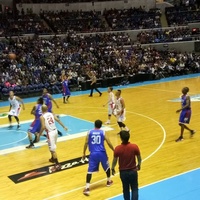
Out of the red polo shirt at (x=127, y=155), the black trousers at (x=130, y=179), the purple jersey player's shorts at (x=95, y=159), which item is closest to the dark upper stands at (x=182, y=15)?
the purple jersey player's shorts at (x=95, y=159)

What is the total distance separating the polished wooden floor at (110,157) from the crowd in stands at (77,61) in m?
6.20

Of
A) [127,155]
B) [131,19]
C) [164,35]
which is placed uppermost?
[131,19]

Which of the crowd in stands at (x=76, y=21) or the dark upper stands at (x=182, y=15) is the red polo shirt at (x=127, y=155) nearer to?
the crowd in stands at (x=76, y=21)

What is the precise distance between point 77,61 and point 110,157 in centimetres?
1760

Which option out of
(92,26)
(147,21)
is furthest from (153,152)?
(147,21)

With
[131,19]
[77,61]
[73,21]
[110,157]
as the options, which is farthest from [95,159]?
[131,19]

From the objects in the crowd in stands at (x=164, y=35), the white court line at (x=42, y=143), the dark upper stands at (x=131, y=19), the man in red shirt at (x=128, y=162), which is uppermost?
the dark upper stands at (x=131, y=19)

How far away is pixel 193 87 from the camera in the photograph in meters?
22.2

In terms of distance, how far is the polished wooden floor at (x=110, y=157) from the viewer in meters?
7.46

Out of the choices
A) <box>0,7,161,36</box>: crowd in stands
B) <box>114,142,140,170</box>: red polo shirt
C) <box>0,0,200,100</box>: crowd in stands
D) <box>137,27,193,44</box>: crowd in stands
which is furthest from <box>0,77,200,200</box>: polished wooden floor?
<box>137,27,193,44</box>: crowd in stands

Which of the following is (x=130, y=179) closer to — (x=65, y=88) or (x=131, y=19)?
(x=65, y=88)

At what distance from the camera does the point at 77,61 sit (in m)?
26.4

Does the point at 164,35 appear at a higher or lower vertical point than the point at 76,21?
lower

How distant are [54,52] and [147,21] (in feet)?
47.7
